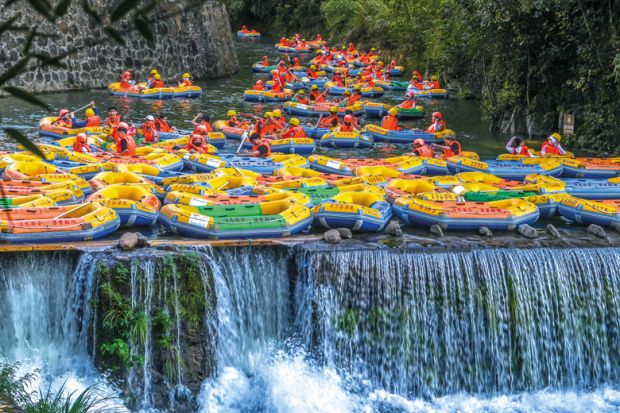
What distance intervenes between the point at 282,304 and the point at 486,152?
33.6 feet

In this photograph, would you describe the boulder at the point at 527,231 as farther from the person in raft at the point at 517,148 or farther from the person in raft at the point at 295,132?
the person in raft at the point at 295,132

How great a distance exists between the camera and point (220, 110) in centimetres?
2509

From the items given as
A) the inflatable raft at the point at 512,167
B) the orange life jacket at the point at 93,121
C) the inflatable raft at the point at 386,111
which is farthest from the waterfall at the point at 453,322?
the inflatable raft at the point at 386,111

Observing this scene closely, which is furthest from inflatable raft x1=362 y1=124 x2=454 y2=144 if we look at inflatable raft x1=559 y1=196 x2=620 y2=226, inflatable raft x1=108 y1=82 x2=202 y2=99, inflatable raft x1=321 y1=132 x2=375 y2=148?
inflatable raft x1=559 y1=196 x2=620 y2=226

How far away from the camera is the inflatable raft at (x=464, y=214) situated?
12.3 metres

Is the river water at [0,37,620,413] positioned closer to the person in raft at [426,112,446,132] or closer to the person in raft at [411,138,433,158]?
the person in raft at [411,138,433,158]

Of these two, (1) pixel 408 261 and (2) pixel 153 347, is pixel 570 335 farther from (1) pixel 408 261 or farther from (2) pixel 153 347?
(2) pixel 153 347

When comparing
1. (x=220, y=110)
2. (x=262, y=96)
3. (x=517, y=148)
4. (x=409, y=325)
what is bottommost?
(x=409, y=325)

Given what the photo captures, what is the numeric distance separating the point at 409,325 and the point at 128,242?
380cm

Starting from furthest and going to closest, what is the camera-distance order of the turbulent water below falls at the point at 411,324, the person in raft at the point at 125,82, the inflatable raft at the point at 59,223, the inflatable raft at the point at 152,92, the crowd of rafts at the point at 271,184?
the person in raft at the point at 125,82
the inflatable raft at the point at 152,92
the crowd of rafts at the point at 271,184
the turbulent water below falls at the point at 411,324
the inflatable raft at the point at 59,223

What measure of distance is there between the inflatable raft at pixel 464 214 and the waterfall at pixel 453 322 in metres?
0.93

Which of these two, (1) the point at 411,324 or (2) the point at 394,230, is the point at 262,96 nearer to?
(2) the point at 394,230

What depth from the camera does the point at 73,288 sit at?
10.3m

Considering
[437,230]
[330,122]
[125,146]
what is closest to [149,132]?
[125,146]
